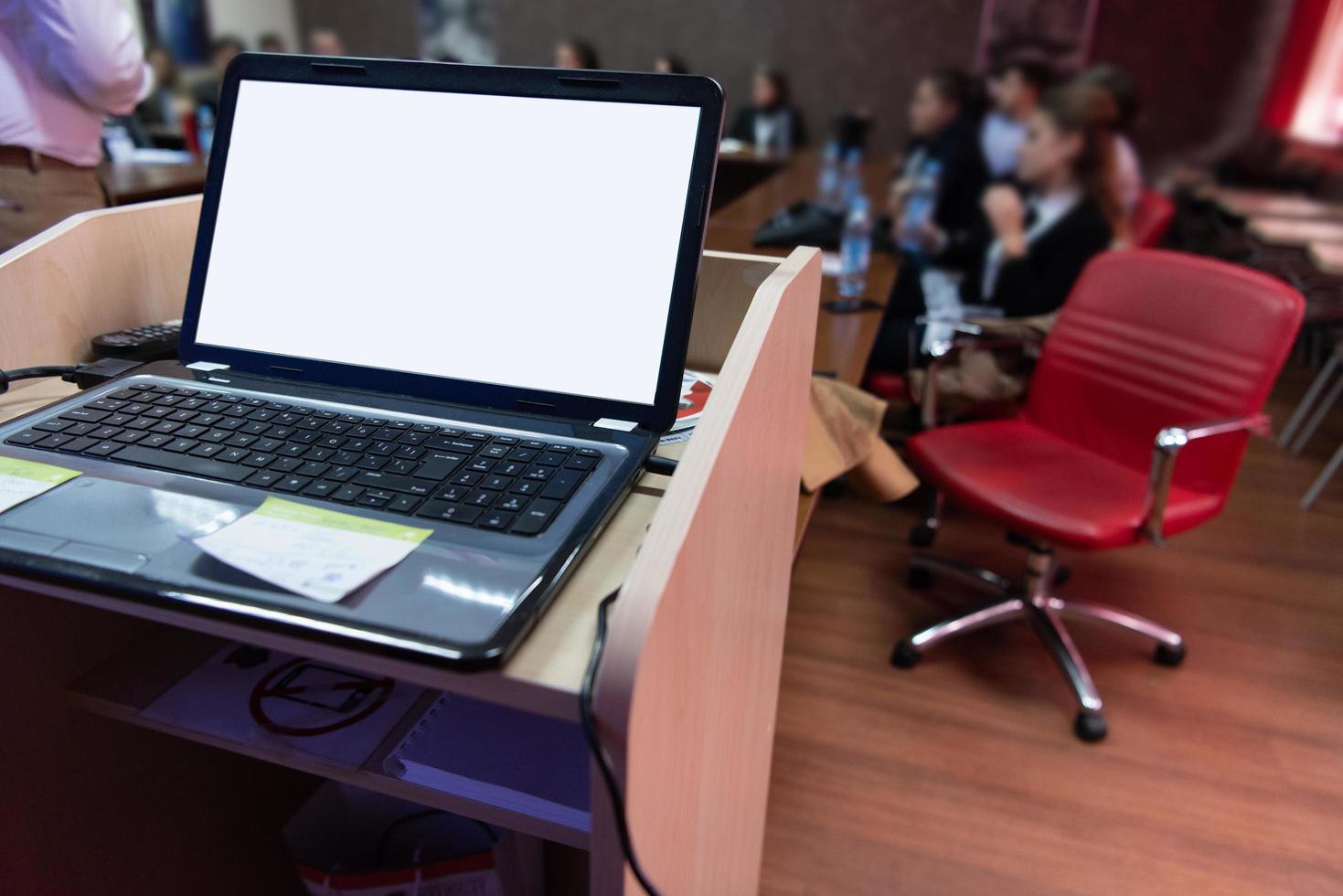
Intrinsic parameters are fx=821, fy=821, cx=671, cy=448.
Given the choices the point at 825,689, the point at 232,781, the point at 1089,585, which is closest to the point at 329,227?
the point at 232,781

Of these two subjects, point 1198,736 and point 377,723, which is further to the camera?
Result: point 1198,736

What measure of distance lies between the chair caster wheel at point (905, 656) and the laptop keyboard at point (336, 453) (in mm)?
1301

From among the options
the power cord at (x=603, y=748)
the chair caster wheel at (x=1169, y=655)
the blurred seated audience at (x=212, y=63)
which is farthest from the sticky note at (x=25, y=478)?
the blurred seated audience at (x=212, y=63)

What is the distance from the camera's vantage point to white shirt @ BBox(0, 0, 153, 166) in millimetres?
1460

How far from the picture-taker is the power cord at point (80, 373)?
0.80 meters

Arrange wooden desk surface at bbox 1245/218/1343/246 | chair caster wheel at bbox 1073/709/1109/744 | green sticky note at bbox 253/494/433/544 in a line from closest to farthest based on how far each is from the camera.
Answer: green sticky note at bbox 253/494/433/544 < chair caster wheel at bbox 1073/709/1109/744 < wooden desk surface at bbox 1245/218/1343/246

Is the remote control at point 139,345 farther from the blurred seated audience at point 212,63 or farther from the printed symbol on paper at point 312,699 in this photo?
the blurred seated audience at point 212,63

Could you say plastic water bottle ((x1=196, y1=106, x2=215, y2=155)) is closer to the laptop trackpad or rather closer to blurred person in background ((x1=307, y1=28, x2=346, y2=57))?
blurred person in background ((x1=307, y1=28, x2=346, y2=57))

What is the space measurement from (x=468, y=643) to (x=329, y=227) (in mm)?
515

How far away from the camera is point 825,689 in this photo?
5.57 feet

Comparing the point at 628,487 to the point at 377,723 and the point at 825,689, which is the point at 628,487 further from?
the point at 825,689

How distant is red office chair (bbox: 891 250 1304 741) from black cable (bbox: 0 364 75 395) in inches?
56.2

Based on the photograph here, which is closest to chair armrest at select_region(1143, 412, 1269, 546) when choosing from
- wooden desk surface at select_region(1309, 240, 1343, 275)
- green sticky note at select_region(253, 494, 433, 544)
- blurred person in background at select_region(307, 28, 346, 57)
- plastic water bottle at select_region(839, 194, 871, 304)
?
plastic water bottle at select_region(839, 194, 871, 304)

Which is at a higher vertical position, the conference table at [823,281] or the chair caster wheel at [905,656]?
the conference table at [823,281]
